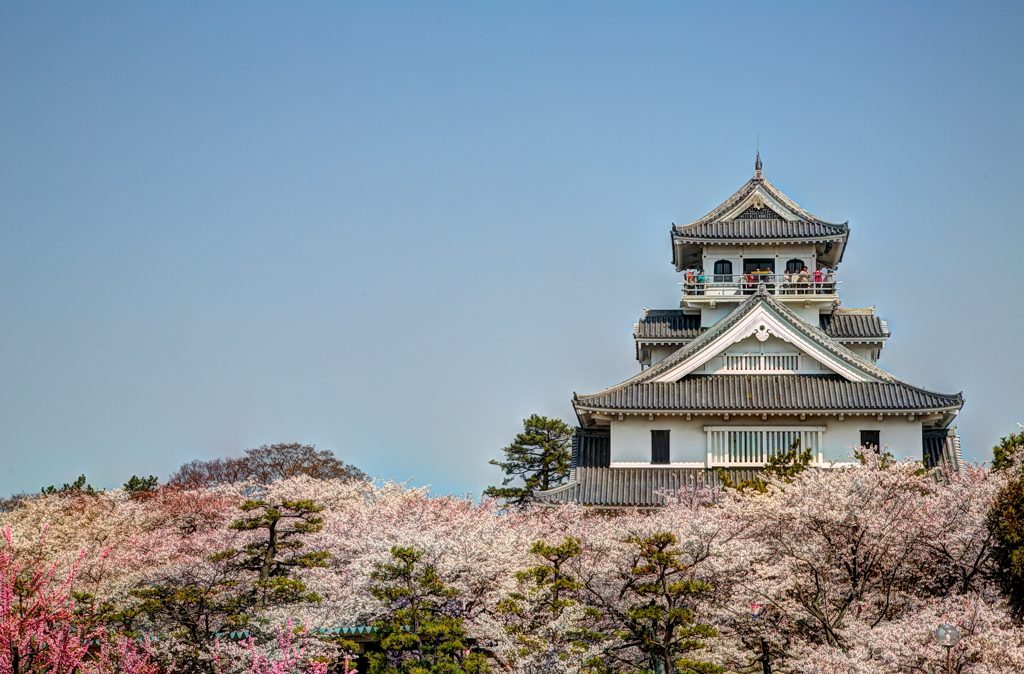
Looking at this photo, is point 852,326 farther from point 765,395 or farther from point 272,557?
point 272,557

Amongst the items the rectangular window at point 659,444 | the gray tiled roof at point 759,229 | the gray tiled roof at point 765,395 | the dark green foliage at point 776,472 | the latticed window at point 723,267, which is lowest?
the dark green foliage at point 776,472

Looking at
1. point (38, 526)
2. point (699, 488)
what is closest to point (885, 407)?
point (699, 488)

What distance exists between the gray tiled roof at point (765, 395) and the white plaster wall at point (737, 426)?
0.67 metres

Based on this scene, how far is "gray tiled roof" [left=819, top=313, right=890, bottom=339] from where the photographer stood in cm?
3897

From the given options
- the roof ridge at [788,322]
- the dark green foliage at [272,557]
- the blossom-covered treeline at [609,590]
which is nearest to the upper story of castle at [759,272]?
the roof ridge at [788,322]

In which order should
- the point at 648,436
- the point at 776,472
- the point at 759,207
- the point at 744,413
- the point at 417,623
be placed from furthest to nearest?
the point at 759,207 → the point at 648,436 → the point at 744,413 → the point at 776,472 → the point at 417,623

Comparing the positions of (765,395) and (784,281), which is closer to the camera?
(765,395)

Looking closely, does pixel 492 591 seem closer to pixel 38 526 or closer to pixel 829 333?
pixel 38 526

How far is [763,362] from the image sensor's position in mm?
33688

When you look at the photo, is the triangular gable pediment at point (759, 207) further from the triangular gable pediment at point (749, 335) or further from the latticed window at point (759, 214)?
the triangular gable pediment at point (749, 335)

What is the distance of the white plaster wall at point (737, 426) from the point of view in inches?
1273

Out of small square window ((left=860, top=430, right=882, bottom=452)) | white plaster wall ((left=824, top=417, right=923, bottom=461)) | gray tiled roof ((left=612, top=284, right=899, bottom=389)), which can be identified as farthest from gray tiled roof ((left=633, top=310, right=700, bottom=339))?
small square window ((left=860, top=430, right=882, bottom=452))

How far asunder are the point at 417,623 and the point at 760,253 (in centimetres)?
2603

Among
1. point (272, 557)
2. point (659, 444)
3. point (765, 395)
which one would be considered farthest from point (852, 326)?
point (272, 557)
